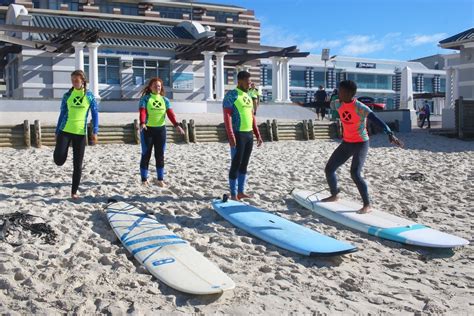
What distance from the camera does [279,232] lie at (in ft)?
18.5

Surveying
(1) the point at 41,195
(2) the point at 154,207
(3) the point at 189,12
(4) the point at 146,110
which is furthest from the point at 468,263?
(3) the point at 189,12

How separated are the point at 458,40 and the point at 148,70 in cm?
1851

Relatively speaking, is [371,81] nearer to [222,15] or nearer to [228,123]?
[222,15]

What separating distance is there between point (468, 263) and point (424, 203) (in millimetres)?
2720

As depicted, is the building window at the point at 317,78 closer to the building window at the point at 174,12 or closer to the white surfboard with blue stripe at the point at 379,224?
the building window at the point at 174,12

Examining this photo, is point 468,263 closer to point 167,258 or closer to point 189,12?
point 167,258

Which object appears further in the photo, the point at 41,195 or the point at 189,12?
the point at 189,12

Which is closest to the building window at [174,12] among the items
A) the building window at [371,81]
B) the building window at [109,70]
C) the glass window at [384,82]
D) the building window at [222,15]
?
the building window at [222,15]

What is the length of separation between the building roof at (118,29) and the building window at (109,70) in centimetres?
106

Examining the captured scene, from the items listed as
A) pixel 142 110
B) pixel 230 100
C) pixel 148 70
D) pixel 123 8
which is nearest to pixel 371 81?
A: pixel 123 8

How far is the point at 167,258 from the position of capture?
15.4ft

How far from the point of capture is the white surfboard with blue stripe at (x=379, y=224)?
5480 millimetres

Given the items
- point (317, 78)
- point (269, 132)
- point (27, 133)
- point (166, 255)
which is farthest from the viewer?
point (317, 78)

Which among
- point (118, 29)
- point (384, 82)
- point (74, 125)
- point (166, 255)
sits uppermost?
point (118, 29)
